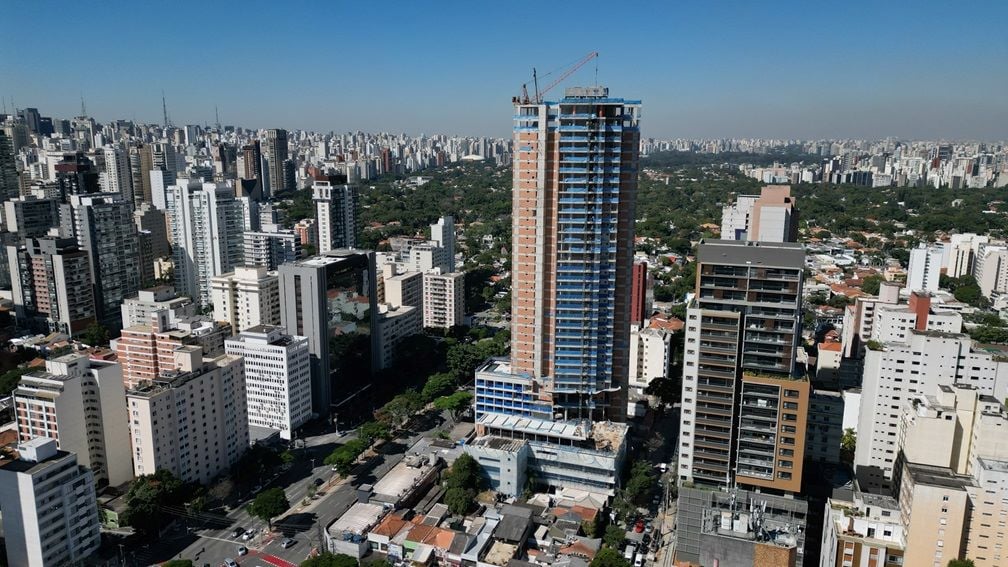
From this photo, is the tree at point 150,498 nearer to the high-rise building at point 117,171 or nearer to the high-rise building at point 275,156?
the high-rise building at point 117,171

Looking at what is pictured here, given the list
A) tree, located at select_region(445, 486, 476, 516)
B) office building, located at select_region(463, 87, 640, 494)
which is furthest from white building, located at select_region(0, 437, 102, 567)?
office building, located at select_region(463, 87, 640, 494)

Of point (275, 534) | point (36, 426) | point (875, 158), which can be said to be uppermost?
point (875, 158)

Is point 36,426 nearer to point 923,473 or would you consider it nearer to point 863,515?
point 863,515

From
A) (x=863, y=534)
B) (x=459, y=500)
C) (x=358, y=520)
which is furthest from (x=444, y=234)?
(x=863, y=534)

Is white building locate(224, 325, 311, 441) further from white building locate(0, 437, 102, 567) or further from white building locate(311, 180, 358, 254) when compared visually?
white building locate(311, 180, 358, 254)

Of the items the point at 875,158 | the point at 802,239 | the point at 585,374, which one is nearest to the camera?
the point at 585,374

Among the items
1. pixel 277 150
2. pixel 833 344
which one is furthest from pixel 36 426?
pixel 277 150

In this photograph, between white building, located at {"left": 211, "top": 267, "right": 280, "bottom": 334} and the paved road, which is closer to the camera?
the paved road

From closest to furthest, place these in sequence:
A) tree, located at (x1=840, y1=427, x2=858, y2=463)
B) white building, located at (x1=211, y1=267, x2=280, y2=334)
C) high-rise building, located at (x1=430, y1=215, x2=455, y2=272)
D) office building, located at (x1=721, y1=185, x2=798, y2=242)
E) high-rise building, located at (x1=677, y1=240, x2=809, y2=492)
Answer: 1. high-rise building, located at (x1=677, y1=240, x2=809, y2=492)
2. tree, located at (x1=840, y1=427, x2=858, y2=463)
3. office building, located at (x1=721, y1=185, x2=798, y2=242)
4. white building, located at (x1=211, y1=267, x2=280, y2=334)
5. high-rise building, located at (x1=430, y1=215, x2=455, y2=272)
